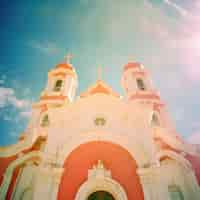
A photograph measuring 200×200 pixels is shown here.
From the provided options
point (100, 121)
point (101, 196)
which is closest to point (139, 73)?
point (100, 121)

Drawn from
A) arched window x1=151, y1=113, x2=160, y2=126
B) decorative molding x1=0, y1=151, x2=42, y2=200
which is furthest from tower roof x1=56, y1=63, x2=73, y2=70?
decorative molding x1=0, y1=151, x2=42, y2=200

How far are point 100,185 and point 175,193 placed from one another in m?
4.67

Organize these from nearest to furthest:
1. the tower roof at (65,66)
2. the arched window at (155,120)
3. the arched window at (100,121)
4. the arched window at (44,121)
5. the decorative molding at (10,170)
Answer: the decorative molding at (10,170) < the arched window at (100,121) < the arched window at (44,121) < the arched window at (155,120) < the tower roof at (65,66)

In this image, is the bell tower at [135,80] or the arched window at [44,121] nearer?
the arched window at [44,121]

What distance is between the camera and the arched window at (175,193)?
10762 millimetres

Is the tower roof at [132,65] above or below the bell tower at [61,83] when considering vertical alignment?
above

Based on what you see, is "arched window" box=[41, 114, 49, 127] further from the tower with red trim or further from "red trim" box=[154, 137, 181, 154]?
"red trim" box=[154, 137, 181, 154]

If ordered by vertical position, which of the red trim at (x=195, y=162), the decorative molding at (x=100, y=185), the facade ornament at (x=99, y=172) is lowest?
the decorative molding at (x=100, y=185)

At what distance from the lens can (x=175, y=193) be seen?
35.8 ft

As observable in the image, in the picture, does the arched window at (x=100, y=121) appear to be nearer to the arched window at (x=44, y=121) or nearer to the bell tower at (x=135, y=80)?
the arched window at (x=44, y=121)

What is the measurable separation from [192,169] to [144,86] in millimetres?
9705

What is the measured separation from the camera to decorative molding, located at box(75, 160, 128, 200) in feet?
29.8

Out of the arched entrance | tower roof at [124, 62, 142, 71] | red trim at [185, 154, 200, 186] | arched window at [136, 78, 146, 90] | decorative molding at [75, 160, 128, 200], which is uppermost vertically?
tower roof at [124, 62, 142, 71]

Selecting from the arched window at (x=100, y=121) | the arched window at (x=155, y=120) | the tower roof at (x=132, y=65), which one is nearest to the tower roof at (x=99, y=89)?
the tower roof at (x=132, y=65)
